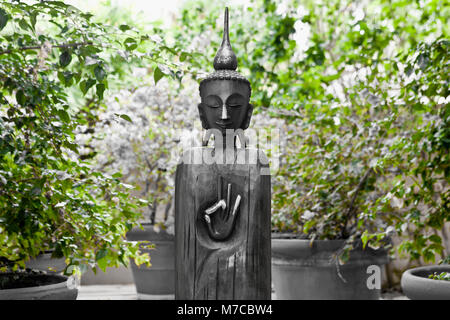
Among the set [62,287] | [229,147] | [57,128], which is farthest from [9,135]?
[229,147]

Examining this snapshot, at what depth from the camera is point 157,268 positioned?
12.9ft

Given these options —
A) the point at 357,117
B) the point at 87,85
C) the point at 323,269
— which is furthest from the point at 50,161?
the point at 357,117

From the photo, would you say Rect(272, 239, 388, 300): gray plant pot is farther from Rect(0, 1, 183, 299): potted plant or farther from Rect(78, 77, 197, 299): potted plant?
Rect(0, 1, 183, 299): potted plant

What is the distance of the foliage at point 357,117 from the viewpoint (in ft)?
7.59

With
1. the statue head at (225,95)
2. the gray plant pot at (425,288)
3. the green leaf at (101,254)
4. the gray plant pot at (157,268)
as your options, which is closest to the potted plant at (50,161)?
the green leaf at (101,254)

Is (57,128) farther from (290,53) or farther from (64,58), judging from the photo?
(290,53)

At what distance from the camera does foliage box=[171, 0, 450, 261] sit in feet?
7.59

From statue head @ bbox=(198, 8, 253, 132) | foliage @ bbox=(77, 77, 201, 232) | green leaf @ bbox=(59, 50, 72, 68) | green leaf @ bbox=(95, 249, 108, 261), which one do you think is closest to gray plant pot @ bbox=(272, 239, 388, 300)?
foliage @ bbox=(77, 77, 201, 232)

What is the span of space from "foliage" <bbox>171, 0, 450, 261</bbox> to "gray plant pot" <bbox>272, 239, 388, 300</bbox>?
0.15 m

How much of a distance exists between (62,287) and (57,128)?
0.68 metres

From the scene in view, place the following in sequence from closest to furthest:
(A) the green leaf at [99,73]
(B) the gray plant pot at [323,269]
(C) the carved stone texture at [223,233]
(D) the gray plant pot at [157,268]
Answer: (C) the carved stone texture at [223,233]
(A) the green leaf at [99,73]
(B) the gray plant pot at [323,269]
(D) the gray plant pot at [157,268]

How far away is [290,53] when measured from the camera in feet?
14.8

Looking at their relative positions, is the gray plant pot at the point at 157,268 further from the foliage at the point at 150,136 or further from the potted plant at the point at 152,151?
the foliage at the point at 150,136

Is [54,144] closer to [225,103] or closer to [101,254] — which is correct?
[101,254]
